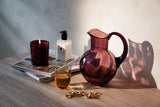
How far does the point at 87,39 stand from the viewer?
0.92m

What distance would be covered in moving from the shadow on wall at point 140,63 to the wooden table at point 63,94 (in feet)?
0.11

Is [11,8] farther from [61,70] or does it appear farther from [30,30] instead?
[61,70]

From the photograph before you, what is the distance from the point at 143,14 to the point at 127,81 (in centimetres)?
28

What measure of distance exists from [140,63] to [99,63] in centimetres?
18

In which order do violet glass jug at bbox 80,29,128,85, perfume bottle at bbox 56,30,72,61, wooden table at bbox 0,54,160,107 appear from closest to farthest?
1. wooden table at bbox 0,54,160,107
2. violet glass jug at bbox 80,29,128,85
3. perfume bottle at bbox 56,30,72,61

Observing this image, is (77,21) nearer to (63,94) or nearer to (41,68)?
(41,68)

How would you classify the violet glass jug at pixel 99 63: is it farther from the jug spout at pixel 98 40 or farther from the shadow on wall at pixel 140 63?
the shadow on wall at pixel 140 63

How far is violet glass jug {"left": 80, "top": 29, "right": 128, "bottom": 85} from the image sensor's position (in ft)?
2.35

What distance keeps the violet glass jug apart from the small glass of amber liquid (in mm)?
65

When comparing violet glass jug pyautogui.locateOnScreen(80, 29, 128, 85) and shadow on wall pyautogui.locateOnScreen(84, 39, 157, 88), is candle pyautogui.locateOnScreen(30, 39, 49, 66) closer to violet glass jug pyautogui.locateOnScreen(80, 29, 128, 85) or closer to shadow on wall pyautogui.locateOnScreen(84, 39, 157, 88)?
violet glass jug pyautogui.locateOnScreen(80, 29, 128, 85)

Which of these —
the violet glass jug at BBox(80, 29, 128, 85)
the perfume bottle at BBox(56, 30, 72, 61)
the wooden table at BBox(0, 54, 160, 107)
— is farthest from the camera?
the perfume bottle at BBox(56, 30, 72, 61)

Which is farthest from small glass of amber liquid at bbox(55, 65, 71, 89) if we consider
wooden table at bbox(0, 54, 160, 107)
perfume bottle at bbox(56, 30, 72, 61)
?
perfume bottle at bbox(56, 30, 72, 61)

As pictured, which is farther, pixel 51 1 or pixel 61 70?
pixel 51 1

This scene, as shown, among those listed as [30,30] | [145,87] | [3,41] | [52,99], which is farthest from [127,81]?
[3,41]
